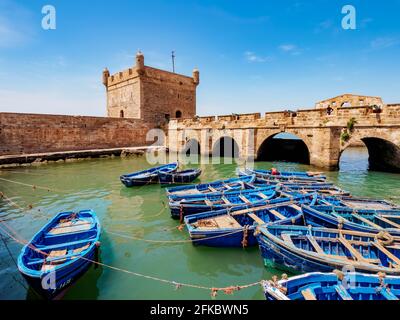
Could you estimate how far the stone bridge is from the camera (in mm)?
14844

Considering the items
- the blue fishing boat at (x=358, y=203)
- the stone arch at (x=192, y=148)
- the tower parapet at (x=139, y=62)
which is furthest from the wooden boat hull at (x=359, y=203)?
the tower parapet at (x=139, y=62)

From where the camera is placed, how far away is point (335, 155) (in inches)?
632

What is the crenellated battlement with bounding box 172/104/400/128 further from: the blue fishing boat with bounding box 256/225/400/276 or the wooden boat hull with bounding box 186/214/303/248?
the wooden boat hull with bounding box 186/214/303/248

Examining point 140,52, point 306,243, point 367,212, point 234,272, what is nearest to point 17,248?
point 234,272

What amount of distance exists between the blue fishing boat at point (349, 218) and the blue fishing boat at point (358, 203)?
739 millimetres

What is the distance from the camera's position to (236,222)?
7102 mm

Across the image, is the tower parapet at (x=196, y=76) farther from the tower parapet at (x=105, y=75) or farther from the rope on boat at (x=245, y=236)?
the rope on boat at (x=245, y=236)

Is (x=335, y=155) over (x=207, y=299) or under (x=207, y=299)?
over

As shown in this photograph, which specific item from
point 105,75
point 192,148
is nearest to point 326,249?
point 192,148

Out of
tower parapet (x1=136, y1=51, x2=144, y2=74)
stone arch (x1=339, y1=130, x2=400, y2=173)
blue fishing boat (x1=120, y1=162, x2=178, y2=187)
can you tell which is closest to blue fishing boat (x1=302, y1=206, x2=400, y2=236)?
blue fishing boat (x1=120, y1=162, x2=178, y2=187)

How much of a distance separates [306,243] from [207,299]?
2929 mm

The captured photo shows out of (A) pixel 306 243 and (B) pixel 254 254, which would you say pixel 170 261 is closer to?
(B) pixel 254 254

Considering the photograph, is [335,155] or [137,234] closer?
[137,234]

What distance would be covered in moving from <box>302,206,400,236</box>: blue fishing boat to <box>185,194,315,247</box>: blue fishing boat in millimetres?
399
